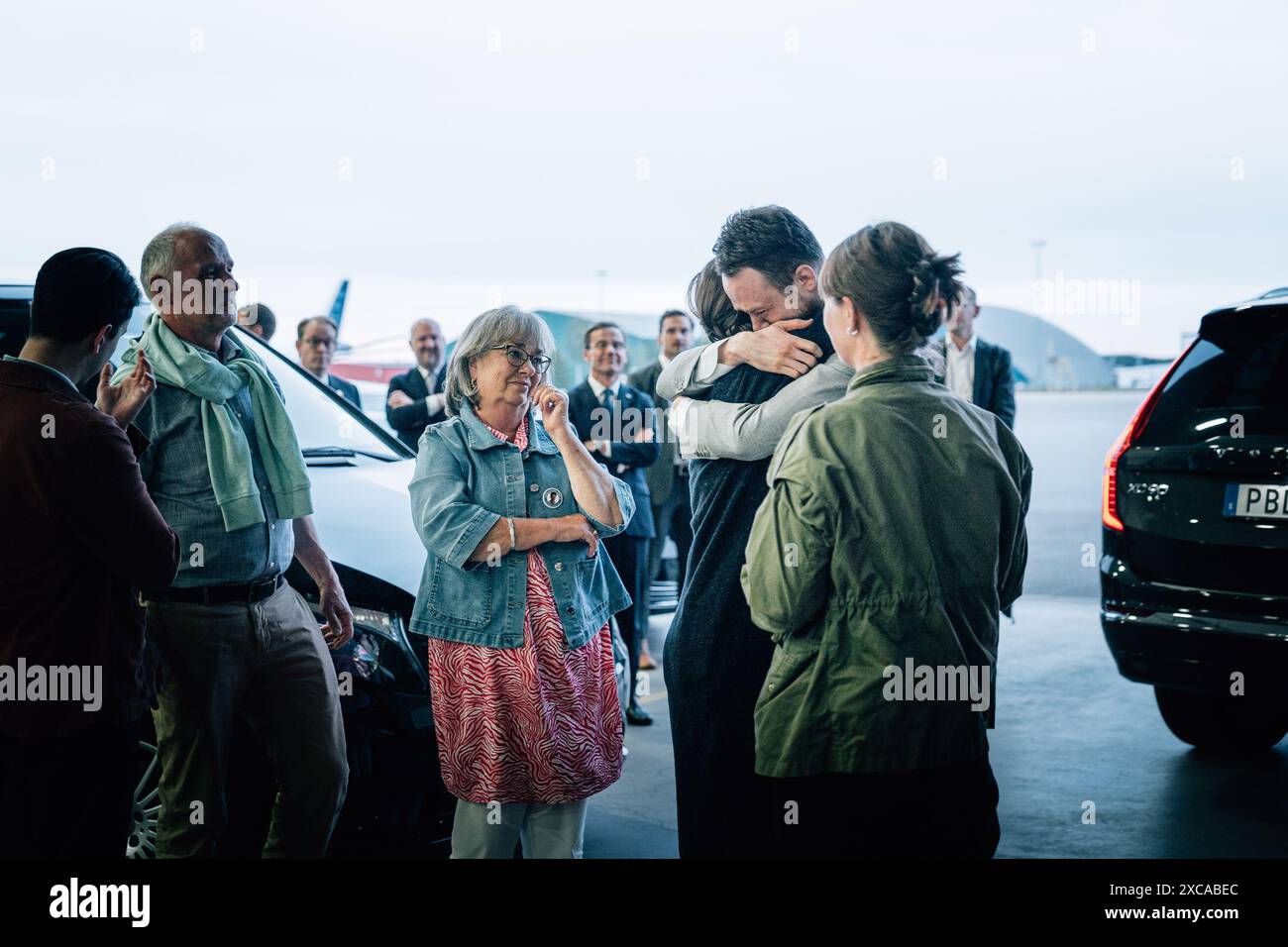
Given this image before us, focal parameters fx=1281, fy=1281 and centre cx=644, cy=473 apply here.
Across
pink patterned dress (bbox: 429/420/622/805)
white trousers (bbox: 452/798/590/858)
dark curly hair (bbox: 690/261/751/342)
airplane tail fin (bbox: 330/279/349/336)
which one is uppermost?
airplane tail fin (bbox: 330/279/349/336)

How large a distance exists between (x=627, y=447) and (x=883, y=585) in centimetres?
388

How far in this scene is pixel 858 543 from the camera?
7.02 ft

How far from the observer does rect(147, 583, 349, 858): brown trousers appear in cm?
298

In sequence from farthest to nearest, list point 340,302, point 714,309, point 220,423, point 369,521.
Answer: point 340,302, point 369,521, point 220,423, point 714,309

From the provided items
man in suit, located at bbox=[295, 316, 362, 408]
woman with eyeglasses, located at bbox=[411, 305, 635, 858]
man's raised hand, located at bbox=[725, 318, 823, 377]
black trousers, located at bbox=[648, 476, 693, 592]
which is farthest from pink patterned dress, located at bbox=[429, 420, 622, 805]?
man in suit, located at bbox=[295, 316, 362, 408]

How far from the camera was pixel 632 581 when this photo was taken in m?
5.84

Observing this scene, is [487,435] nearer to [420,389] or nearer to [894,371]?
[894,371]

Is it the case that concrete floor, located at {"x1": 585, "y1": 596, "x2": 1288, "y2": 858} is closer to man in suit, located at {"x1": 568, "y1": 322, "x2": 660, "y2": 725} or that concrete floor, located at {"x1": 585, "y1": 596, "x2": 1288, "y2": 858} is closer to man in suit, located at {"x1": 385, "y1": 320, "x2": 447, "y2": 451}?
man in suit, located at {"x1": 568, "y1": 322, "x2": 660, "y2": 725}

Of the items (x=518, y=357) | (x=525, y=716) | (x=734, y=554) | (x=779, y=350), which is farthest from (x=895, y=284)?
(x=525, y=716)

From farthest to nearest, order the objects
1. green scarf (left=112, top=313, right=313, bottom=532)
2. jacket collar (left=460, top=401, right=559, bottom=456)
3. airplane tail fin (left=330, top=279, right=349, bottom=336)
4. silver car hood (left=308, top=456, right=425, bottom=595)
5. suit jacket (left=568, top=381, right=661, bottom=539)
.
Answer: airplane tail fin (left=330, top=279, right=349, bottom=336) → suit jacket (left=568, top=381, right=661, bottom=539) → silver car hood (left=308, top=456, right=425, bottom=595) → jacket collar (left=460, top=401, right=559, bottom=456) → green scarf (left=112, top=313, right=313, bottom=532)

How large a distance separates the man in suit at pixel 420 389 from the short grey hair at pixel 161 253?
3.56 meters

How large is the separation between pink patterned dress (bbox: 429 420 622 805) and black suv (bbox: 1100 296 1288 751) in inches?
91.5
